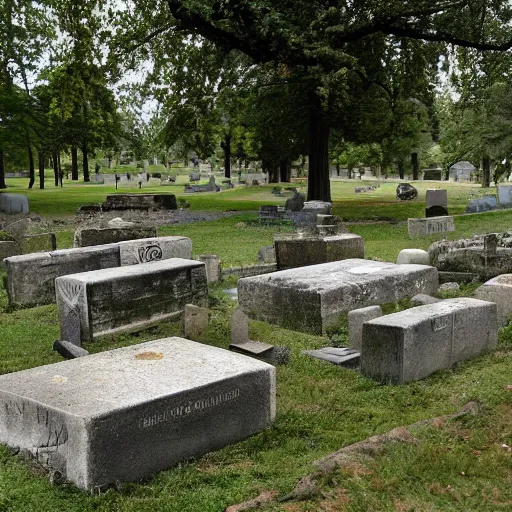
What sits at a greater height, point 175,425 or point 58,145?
point 58,145

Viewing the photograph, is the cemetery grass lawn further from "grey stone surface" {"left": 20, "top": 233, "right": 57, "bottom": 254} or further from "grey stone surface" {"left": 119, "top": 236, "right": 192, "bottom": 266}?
"grey stone surface" {"left": 20, "top": 233, "right": 57, "bottom": 254}

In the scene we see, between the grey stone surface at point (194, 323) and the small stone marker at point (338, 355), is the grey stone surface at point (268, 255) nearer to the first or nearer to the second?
the grey stone surface at point (194, 323)

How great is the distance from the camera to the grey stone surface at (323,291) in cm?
1041

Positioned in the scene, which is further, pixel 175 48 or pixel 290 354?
pixel 175 48

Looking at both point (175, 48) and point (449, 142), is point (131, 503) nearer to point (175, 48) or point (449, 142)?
point (175, 48)

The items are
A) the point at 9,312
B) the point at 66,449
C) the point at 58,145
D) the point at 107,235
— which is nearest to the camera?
the point at 66,449

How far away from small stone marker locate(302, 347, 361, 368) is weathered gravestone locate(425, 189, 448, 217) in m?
14.9

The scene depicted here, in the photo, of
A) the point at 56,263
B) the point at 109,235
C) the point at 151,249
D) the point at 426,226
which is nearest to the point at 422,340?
the point at 151,249

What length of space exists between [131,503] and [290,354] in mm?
4002

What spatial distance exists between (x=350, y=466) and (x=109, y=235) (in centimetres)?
1068

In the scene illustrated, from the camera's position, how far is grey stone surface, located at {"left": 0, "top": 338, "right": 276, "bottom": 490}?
5496 mm

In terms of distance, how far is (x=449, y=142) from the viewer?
58.3 m

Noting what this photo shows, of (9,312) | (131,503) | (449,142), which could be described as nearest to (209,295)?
(9,312)

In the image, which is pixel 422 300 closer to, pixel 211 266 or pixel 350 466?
pixel 211 266
